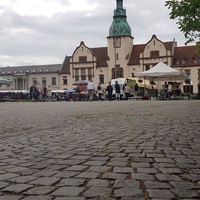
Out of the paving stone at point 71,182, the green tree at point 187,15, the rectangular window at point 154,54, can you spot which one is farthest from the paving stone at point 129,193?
the rectangular window at point 154,54

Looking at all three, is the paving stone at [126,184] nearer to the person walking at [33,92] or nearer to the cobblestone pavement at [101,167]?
the cobblestone pavement at [101,167]

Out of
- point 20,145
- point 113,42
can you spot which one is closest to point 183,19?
point 20,145

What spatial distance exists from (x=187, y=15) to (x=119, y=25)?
60.9 meters

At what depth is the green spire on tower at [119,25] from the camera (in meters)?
73.4

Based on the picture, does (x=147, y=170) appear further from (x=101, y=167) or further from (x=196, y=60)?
(x=196, y=60)

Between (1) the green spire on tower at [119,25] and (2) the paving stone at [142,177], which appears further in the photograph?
(1) the green spire on tower at [119,25]

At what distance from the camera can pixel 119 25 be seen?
7375 cm

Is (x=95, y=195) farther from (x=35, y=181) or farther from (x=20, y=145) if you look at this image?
(x=20, y=145)

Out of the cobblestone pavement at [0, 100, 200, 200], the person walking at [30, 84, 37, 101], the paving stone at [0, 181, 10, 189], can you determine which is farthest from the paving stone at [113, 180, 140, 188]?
the person walking at [30, 84, 37, 101]

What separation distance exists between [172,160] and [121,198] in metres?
1.48

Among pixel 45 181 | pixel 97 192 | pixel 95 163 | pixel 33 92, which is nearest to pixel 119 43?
pixel 33 92

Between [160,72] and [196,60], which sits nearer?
[160,72]

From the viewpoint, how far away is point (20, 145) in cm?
538

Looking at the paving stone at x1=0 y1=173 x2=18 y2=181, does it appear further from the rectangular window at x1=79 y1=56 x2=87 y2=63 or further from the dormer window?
the rectangular window at x1=79 y1=56 x2=87 y2=63
